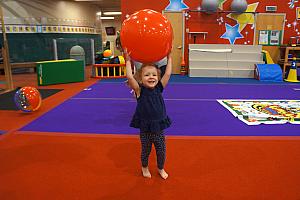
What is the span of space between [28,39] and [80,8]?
3336 mm

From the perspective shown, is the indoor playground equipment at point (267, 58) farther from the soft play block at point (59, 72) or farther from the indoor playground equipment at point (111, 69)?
the soft play block at point (59, 72)

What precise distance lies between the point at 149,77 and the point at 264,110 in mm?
2778

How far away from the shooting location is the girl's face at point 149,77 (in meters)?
2.01

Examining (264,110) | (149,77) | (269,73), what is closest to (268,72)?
(269,73)

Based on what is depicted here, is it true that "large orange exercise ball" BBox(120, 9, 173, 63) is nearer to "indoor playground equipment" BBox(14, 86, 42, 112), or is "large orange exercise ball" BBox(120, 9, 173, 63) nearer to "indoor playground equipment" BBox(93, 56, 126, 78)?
"indoor playground equipment" BBox(14, 86, 42, 112)

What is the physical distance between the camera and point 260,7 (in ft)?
28.5

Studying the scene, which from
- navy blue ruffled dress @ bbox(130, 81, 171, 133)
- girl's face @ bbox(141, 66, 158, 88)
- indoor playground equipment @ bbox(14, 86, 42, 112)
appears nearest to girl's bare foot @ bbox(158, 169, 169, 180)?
navy blue ruffled dress @ bbox(130, 81, 171, 133)

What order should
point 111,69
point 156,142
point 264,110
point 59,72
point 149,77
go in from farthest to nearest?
point 111,69
point 59,72
point 264,110
point 156,142
point 149,77

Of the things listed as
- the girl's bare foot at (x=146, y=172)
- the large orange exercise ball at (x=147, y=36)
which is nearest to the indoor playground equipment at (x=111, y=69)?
the large orange exercise ball at (x=147, y=36)

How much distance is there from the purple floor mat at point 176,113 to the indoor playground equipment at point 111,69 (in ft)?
5.78

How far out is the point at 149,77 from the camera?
6.59 feet

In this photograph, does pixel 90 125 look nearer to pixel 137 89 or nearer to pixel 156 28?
pixel 137 89

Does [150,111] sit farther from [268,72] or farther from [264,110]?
[268,72]

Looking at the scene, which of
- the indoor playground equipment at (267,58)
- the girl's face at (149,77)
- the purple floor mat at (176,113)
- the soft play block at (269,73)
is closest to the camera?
the girl's face at (149,77)
